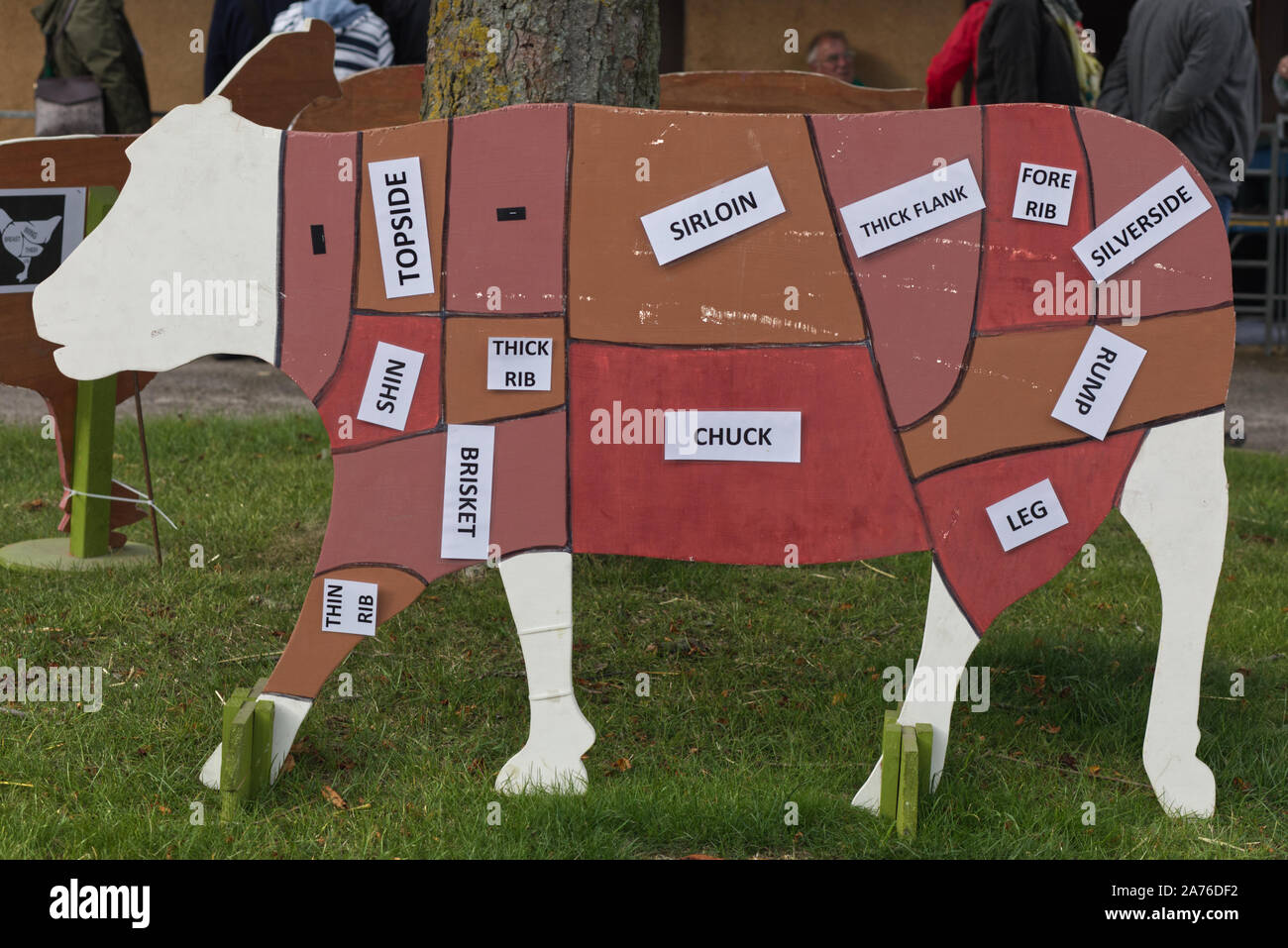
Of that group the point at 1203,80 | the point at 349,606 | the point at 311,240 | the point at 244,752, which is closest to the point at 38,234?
the point at 311,240

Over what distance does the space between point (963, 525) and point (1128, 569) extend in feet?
6.94

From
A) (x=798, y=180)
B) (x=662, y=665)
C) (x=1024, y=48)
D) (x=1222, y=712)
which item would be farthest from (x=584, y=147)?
(x=1024, y=48)

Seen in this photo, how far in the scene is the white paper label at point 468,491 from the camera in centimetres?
315

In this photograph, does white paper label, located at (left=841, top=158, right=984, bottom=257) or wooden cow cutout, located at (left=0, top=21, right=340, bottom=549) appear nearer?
white paper label, located at (left=841, top=158, right=984, bottom=257)

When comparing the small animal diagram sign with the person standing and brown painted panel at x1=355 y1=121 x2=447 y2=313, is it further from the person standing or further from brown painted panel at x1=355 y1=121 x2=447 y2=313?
the person standing

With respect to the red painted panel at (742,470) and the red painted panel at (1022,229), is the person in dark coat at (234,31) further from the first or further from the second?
the red painted panel at (1022,229)

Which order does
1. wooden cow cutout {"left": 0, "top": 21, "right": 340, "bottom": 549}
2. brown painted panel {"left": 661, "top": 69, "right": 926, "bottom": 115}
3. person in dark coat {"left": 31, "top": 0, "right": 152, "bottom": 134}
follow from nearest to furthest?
1. wooden cow cutout {"left": 0, "top": 21, "right": 340, "bottom": 549}
2. brown painted panel {"left": 661, "top": 69, "right": 926, "bottom": 115}
3. person in dark coat {"left": 31, "top": 0, "right": 152, "bottom": 134}

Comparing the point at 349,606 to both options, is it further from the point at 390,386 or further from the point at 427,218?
the point at 427,218

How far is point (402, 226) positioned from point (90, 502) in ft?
7.30

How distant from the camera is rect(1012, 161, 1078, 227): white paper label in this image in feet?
10.1

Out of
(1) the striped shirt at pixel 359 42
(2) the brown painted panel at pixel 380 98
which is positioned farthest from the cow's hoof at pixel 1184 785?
(1) the striped shirt at pixel 359 42

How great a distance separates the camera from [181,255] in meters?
3.12

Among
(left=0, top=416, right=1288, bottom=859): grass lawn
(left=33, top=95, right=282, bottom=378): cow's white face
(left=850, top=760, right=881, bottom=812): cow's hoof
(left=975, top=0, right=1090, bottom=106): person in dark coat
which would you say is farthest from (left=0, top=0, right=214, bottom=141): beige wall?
(left=850, top=760, right=881, bottom=812): cow's hoof

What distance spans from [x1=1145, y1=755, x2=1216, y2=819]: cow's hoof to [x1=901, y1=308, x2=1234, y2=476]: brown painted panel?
2.57ft
